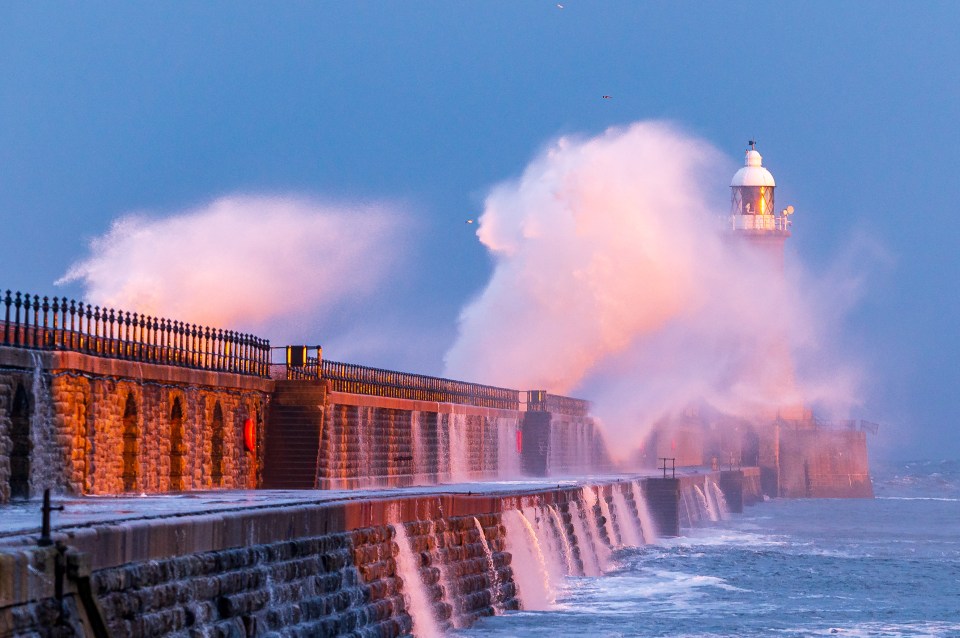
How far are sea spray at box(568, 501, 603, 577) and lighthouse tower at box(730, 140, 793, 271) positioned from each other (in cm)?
5778

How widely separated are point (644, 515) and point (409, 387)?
8709 millimetres

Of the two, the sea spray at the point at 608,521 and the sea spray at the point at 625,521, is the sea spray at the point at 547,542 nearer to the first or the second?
the sea spray at the point at 608,521

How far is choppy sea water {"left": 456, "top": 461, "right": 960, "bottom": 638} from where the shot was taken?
97.9 ft

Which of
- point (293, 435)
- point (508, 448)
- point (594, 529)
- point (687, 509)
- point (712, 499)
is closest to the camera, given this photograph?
point (293, 435)

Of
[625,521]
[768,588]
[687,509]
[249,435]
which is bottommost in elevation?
[768,588]

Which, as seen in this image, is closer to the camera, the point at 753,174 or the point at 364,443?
the point at 364,443

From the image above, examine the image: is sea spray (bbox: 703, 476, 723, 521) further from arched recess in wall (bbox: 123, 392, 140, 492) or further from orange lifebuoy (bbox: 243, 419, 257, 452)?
arched recess in wall (bbox: 123, 392, 140, 492)

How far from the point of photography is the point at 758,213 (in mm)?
98188

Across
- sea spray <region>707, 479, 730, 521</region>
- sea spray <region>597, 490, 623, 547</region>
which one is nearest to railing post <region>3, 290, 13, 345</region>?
sea spray <region>597, 490, 623, 547</region>

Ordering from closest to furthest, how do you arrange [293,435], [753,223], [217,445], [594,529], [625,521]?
[217,445], [293,435], [594,529], [625,521], [753,223]

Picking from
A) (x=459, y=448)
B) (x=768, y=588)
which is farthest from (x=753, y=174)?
(x=768, y=588)

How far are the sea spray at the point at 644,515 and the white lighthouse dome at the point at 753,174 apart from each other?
1760 inches

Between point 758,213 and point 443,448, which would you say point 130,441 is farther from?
point 758,213

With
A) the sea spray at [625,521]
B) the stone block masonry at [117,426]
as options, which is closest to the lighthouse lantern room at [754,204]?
the sea spray at [625,521]
